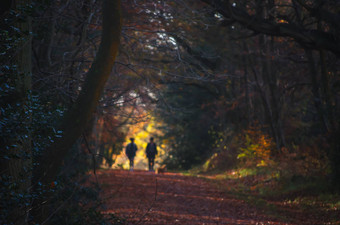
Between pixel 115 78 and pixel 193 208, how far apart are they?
4.98 m

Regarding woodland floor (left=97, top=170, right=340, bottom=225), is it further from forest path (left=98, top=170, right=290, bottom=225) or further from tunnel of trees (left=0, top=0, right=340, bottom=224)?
tunnel of trees (left=0, top=0, right=340, bottom=224)

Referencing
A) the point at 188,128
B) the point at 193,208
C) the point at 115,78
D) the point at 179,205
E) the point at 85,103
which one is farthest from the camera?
the point at 188,128

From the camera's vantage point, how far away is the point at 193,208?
1112 centimetres

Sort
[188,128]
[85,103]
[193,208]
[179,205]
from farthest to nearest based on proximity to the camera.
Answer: [188,128], [179,205], [193,208], [85,103]

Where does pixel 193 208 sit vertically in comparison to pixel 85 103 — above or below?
below

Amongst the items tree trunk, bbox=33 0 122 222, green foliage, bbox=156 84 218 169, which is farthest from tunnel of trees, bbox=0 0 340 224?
green foliage, bbox=156 84 218 169

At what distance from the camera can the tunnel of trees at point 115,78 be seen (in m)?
5.47

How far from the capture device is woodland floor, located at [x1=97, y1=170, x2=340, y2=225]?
9.19 metres

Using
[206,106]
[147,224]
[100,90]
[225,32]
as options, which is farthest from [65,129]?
[206,106]

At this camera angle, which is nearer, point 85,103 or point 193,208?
point 85,103

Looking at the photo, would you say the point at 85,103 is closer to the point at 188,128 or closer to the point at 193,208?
the point at 193,208

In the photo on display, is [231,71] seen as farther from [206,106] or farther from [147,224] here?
[147,224]

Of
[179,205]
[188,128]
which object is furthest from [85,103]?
[188,128]

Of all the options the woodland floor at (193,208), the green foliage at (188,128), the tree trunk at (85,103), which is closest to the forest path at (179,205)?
the woodland floor at (193,208)
